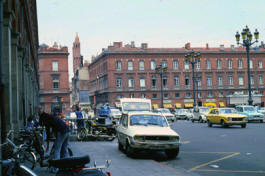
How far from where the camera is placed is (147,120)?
14.4 meters

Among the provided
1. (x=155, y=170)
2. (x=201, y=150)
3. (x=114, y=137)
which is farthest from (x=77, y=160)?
(x=114, y=137)

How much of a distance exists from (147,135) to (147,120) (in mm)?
1584

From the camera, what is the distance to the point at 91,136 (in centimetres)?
2152

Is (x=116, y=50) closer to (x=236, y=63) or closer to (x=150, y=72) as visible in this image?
(x=150, y=72)

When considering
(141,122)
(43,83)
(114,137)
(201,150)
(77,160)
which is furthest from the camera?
(43,83)

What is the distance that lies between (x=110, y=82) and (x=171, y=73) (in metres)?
13.7

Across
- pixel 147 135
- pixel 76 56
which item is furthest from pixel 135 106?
pixel 76 56

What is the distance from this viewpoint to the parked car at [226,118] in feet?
93.5

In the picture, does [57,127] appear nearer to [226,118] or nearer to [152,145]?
[152,145]

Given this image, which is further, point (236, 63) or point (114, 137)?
point (236, 63)

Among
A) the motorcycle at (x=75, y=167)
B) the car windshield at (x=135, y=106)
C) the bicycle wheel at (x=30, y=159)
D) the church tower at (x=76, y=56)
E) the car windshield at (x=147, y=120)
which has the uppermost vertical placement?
the church tower at (x=76, y=56)

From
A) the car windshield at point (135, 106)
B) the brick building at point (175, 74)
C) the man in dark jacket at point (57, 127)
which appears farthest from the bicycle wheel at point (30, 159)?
the brick building at point (175, 74)

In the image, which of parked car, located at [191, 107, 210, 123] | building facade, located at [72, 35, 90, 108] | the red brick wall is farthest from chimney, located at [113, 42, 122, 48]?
parked car, located at [191, 107, 210, 123]

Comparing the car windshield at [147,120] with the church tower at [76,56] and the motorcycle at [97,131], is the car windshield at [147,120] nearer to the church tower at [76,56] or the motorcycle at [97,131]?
the motorcycle at [97,131]
